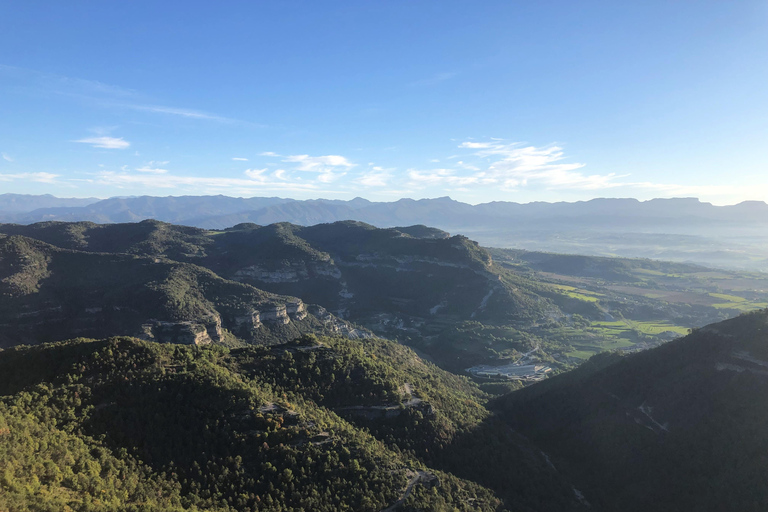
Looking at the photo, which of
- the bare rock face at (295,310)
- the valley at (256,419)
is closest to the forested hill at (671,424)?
the valley at (256,419)

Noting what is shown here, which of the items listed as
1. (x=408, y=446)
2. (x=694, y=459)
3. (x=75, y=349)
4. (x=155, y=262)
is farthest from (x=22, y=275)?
(x=694, y=459)

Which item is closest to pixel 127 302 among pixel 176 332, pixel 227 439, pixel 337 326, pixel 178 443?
pixel 176 332

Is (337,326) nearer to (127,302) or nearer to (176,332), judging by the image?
(176,332)

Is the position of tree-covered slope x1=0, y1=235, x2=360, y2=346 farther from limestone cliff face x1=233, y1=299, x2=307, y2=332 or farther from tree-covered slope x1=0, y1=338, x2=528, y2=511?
tree-covered slope x1=0, y1=338, x2=528, y2=511

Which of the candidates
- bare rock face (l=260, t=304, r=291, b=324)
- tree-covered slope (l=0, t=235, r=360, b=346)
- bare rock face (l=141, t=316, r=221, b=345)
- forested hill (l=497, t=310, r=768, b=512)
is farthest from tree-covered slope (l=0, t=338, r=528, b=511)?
bare rock face (l=260, t=304, r=291, b=324)

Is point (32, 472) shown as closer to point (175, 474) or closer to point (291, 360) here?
point (175, 474)

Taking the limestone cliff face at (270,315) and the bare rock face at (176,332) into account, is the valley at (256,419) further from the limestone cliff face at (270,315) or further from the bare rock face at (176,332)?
the limestone cliff face at (270,315)
